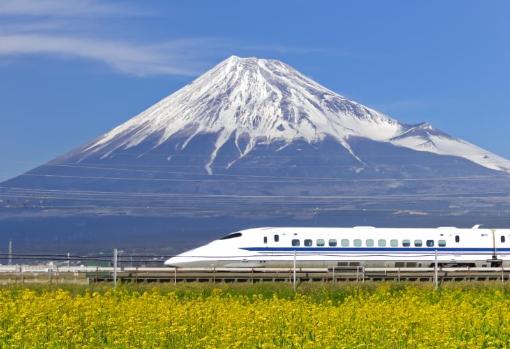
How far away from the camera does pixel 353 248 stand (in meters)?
71.8

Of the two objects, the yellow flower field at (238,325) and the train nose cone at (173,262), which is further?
the train nose cone at (173,262)

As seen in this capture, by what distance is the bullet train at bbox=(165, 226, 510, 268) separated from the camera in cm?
7012

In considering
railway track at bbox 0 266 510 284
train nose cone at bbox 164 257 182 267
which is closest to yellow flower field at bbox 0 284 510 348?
railway track at bbox 0 266 510 284

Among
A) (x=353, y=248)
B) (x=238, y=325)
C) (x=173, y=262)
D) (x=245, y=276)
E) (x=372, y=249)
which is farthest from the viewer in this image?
(x=372, y=249)

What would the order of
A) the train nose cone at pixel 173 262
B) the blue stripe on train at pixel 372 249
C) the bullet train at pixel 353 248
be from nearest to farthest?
the train nose cone at pixel 173 262 < the bullet train at pixel 353 248 < the blue stripe on train at pixel 372 249

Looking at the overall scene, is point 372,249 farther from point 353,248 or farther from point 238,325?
→ point 238,325

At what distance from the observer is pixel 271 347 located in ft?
69.7

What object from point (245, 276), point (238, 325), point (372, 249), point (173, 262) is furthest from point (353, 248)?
point (238, 325)

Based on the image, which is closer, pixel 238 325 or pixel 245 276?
pixel 238 325

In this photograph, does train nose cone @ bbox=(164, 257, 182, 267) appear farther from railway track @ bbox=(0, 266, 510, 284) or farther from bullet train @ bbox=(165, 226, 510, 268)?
railway track @ bbox=(0, 266, 510, 284)

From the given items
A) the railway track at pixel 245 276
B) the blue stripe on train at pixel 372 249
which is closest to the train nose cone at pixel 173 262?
the blue stripe on train at pixel 372 249

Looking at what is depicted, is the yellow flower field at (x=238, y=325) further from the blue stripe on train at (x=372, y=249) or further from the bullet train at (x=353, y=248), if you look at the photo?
the blue stripe on train at (x=372, y=249)

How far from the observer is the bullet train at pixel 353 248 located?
70.1m

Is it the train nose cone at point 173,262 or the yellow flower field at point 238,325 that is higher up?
the train nose cone at point 173,262
